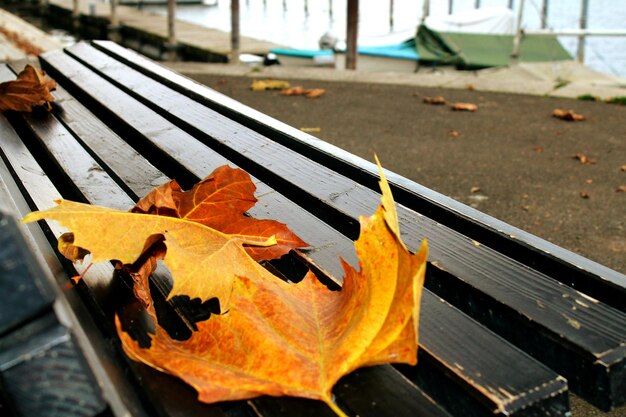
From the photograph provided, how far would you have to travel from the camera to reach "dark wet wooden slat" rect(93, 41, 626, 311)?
1.21 m

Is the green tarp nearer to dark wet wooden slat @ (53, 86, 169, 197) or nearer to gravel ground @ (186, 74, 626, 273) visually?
gravel ground @ (186, 74, 626, 273)

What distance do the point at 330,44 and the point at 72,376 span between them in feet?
54.0

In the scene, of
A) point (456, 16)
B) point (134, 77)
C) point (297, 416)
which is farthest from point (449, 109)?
point (456, 16)

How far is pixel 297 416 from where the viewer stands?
874 mm

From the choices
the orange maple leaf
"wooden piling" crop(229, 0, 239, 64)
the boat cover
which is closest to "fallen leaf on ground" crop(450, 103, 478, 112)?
the orange maple leaf

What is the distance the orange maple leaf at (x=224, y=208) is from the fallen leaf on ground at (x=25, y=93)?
125cm

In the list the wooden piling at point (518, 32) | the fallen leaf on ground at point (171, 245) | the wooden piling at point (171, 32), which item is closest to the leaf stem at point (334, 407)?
the fallen leaf on ground at point (171, 245)

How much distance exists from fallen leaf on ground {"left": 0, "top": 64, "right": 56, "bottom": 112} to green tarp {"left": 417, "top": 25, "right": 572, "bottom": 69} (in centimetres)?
1456

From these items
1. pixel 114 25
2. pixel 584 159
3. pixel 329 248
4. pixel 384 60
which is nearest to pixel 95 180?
pixel 329 248

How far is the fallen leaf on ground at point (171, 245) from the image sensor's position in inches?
42.4

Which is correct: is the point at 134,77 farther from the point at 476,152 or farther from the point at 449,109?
the point at 449,109

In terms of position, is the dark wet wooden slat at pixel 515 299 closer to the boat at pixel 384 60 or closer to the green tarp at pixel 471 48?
the boat at pixel 384 60

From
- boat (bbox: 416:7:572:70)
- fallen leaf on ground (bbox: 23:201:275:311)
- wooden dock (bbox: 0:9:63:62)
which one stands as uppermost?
fallen leaf on ground (bbox: 23:201:275:311)

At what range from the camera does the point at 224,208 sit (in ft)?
4.44
